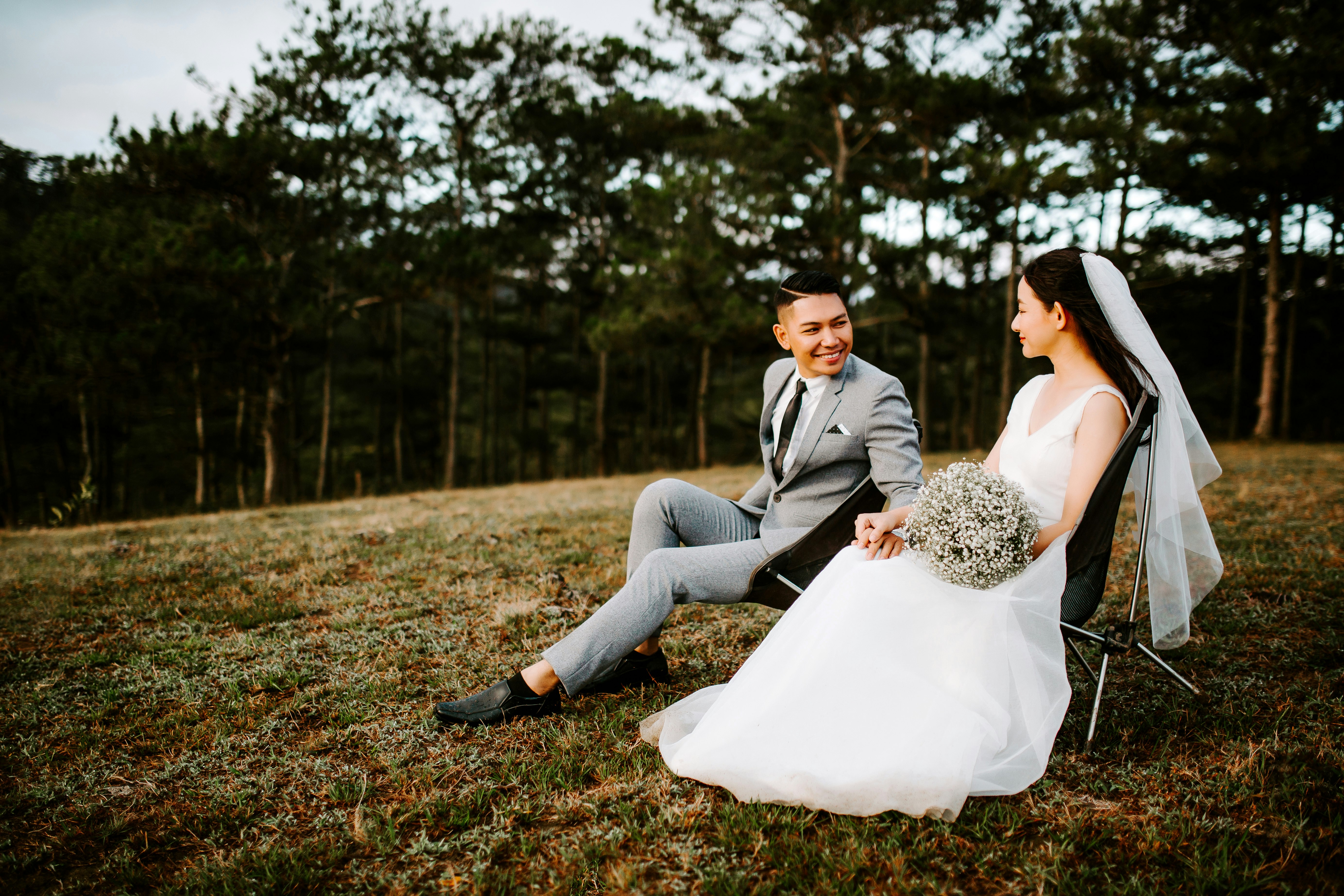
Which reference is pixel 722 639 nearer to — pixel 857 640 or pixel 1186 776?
pixel 857 640

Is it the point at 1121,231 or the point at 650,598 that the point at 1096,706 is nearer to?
the point at 650,598

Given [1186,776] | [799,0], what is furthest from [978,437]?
[1186,776]

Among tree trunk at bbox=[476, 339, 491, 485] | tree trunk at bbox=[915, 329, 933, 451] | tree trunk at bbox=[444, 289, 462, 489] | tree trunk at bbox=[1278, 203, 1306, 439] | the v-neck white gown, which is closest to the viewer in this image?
the v-neck white gown

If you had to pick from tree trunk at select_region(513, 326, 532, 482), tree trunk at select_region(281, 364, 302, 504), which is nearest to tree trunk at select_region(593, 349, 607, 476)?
tree trunk at select_region(513, 326, 532, 482)

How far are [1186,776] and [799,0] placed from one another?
1510 cm

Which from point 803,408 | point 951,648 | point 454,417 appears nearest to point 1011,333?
point 454,417

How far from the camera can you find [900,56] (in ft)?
46.2

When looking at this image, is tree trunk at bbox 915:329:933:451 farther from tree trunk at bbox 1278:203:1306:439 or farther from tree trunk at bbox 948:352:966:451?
tree trunk at bbox 1278:203:1306:439

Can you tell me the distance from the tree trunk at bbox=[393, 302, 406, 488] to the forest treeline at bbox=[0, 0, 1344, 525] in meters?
1.68

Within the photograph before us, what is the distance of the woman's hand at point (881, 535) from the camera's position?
7.32 feet

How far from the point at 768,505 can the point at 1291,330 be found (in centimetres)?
1840

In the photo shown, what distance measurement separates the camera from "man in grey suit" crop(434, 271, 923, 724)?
97.0 inches

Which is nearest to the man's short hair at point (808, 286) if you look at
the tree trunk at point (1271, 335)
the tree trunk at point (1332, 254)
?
the tree trunk at point (1271, 335)

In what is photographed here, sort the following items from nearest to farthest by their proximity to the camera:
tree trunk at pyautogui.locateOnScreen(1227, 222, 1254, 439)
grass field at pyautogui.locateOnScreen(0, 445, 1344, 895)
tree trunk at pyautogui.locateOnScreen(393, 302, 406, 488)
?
grass field at pyautogui.locateOnScreen(0, 445, 1344, 895) < tree trunk at pyautogui.locateOnScreen(1227, 222, 1254, 439) < tree trunk at pyautogui.locateOnScreen(393, 302, 406, 488)
